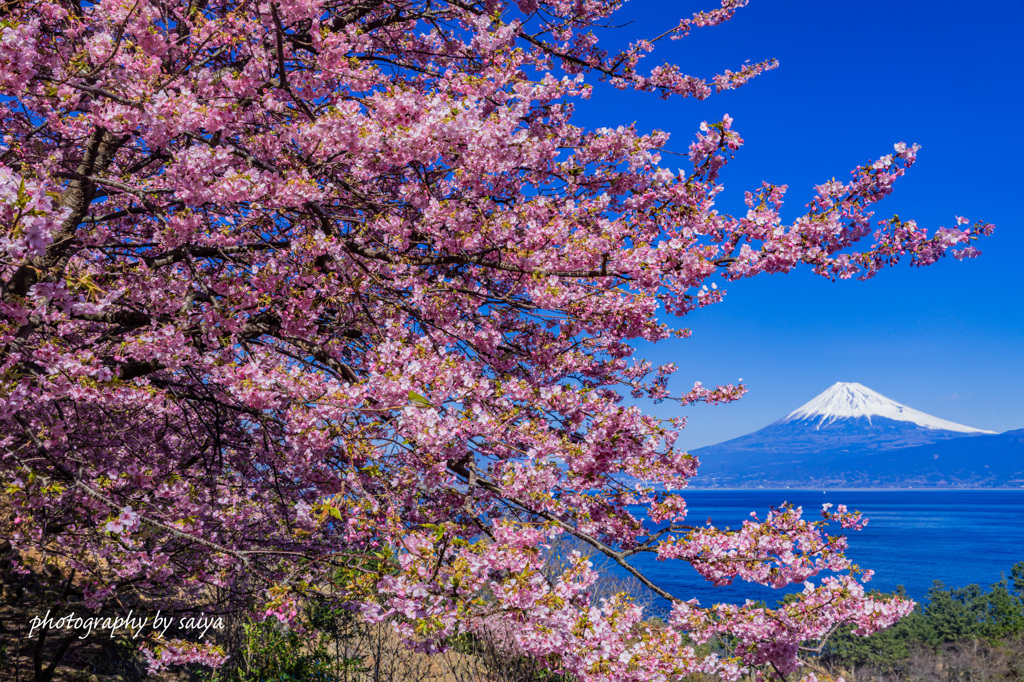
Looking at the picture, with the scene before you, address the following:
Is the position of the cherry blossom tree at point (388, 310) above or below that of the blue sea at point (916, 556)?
above

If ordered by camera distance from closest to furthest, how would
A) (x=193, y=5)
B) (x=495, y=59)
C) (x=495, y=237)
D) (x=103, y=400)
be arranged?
(x=103, y=400), (x=193, y=5), (x=495, y=237), (x=495, y=59)

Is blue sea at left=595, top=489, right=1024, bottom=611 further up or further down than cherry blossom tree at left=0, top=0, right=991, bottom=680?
further down

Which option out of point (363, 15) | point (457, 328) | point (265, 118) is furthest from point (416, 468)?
point (363, 15)

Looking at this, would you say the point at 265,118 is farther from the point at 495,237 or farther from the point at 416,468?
the point at 416,468

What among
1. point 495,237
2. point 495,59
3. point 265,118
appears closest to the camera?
point 495,237

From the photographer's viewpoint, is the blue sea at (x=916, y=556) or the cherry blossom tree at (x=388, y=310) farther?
the blue sea at (x=916, y=556)

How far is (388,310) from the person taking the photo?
14.1 feet

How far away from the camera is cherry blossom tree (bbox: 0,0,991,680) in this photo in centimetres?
318

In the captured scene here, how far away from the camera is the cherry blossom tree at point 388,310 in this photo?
3.18m

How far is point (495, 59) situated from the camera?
193 inches

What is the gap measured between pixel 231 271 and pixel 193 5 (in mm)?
1791

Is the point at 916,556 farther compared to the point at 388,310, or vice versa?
the point at 916,556

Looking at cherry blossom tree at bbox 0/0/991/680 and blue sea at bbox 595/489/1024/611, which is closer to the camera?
cherry blossom tree at bbox 0/0/991/680

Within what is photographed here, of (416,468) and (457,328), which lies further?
(457,328)
